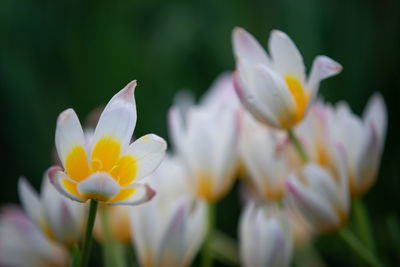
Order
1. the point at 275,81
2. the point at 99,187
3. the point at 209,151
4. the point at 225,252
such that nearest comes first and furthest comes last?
the point at 99,187, the point at 275,81, the point at 209,151, the point at 225,252

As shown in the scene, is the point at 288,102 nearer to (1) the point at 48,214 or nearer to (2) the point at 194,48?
(1) the point at 48,214

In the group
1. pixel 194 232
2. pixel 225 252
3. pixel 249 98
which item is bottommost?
pixel 225 252

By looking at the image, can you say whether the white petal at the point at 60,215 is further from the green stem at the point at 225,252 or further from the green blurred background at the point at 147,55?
the green blurred background at the point at 147,55

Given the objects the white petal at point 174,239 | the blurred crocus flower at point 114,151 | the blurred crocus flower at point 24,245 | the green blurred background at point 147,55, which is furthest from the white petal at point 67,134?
the green blurred background at point 147,55

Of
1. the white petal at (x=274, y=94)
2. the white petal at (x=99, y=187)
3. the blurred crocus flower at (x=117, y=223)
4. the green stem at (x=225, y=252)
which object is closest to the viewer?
the white petal at (x=99, y=187)

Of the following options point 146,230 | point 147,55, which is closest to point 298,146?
point 146,230

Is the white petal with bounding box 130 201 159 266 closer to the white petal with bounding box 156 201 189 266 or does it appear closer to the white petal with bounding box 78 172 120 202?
the white petal with bounding box 156 201 189 266

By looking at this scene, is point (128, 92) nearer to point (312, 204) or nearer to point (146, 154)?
point (146, 154)
